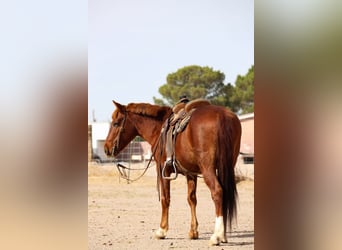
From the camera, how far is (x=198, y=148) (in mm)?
3148

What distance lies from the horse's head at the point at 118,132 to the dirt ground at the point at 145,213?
0.38 ft

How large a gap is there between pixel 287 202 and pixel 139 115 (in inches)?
45.6

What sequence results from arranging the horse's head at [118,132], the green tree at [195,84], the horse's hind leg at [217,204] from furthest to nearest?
the horse's head at [118,132]
the green tree at [195,84]
the horse's hind leg at [217,204]

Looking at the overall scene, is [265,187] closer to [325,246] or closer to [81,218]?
[325,246]

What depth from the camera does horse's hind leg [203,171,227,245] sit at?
304 centimetres

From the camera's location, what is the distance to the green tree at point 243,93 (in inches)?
121

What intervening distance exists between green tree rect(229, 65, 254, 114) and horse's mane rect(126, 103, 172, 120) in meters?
0.45

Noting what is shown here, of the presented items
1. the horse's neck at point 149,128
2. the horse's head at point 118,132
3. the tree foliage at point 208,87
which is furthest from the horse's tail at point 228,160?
the horse's head at point 118,132

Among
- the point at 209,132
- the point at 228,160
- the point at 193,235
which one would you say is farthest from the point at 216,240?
the point at 209,132

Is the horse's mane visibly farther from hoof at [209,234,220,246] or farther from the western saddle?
hoof at [209,234,220,246]

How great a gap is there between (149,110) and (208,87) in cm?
43

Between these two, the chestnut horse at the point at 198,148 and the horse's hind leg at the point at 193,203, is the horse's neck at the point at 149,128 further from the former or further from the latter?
the horse's hind leg at the point at 193,203

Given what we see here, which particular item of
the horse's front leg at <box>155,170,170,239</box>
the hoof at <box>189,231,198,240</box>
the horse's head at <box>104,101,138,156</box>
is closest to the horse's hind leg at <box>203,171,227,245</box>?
the hoof at <box>189,231,198,240</box>

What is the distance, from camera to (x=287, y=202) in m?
2.69
